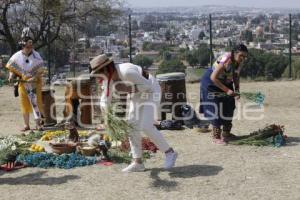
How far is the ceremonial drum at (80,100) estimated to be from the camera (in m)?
11.0

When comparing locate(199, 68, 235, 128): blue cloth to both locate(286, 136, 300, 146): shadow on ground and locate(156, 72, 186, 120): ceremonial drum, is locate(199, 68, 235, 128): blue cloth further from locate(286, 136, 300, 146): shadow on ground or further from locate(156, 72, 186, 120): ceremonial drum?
locate(156, 72, 186, 120): ceremonial drum

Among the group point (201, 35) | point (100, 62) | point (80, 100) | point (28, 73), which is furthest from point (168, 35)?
point (100, 62)

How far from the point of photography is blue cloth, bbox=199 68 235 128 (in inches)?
356

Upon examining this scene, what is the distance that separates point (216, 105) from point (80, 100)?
10.3 feet

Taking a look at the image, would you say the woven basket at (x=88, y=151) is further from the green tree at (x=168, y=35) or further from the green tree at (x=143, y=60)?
the green tree at (x=168, y=35)

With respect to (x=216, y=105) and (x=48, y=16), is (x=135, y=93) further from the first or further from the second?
(x=48, y=16)

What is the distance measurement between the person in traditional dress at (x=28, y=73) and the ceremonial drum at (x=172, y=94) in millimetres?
2228

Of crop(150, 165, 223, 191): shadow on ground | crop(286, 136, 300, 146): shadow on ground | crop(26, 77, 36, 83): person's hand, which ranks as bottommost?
crop(286, 136, 300, 146): shadow on ground

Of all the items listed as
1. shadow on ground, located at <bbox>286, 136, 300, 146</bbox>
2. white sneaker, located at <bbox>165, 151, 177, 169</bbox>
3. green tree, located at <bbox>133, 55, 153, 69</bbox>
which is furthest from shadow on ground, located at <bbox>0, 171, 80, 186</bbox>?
green tree, located at <bbox>133, 55, 153, 69</bbox>

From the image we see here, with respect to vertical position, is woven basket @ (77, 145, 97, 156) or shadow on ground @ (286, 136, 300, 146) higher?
woven basket @ (77, 145, 97, 156)

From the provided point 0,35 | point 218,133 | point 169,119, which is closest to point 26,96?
point 169,119

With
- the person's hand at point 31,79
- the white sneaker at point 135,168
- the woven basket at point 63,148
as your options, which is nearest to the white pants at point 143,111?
the white sneaker at point 135,168

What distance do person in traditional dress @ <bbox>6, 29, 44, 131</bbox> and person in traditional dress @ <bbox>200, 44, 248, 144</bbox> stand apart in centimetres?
292

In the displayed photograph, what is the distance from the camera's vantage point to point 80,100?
11.2 meters
